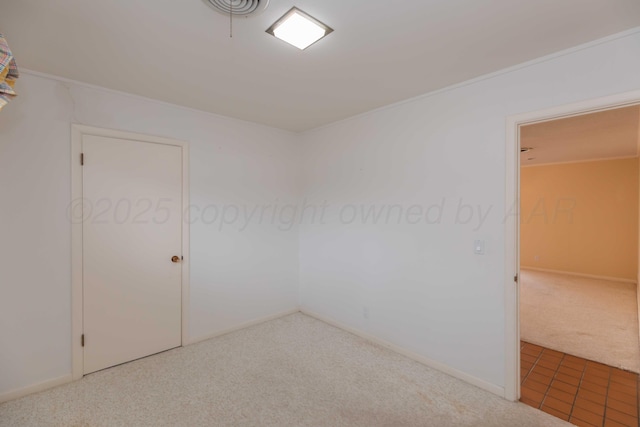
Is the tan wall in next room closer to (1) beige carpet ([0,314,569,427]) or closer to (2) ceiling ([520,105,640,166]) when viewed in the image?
(2) ceiling ([520,105,640,166])

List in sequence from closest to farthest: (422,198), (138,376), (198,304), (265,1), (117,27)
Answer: (265,1) < (117,27) < (138,376) < (422,198) < (198,304)

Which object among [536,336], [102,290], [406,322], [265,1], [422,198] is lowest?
[536,336]

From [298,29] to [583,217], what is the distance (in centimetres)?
747

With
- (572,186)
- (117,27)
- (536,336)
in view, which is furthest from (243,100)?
(572,186)

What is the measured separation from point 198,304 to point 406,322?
2224 millimetres

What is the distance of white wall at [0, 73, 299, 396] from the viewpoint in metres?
2.24

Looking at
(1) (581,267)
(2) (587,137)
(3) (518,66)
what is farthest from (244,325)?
(1) (581,267)

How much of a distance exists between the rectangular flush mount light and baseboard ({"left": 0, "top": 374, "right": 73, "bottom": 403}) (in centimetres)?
314

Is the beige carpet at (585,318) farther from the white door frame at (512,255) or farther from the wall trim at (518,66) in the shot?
the wall trim at (518,66)

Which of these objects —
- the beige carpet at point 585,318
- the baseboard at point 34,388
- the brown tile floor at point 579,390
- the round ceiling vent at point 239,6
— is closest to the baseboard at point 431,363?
the brown tile floor at point 579,390

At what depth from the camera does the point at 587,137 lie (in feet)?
13.2

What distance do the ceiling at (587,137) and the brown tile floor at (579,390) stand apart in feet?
7.25

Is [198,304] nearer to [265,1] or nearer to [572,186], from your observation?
[265,1]

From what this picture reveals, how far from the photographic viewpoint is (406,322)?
292 cm
